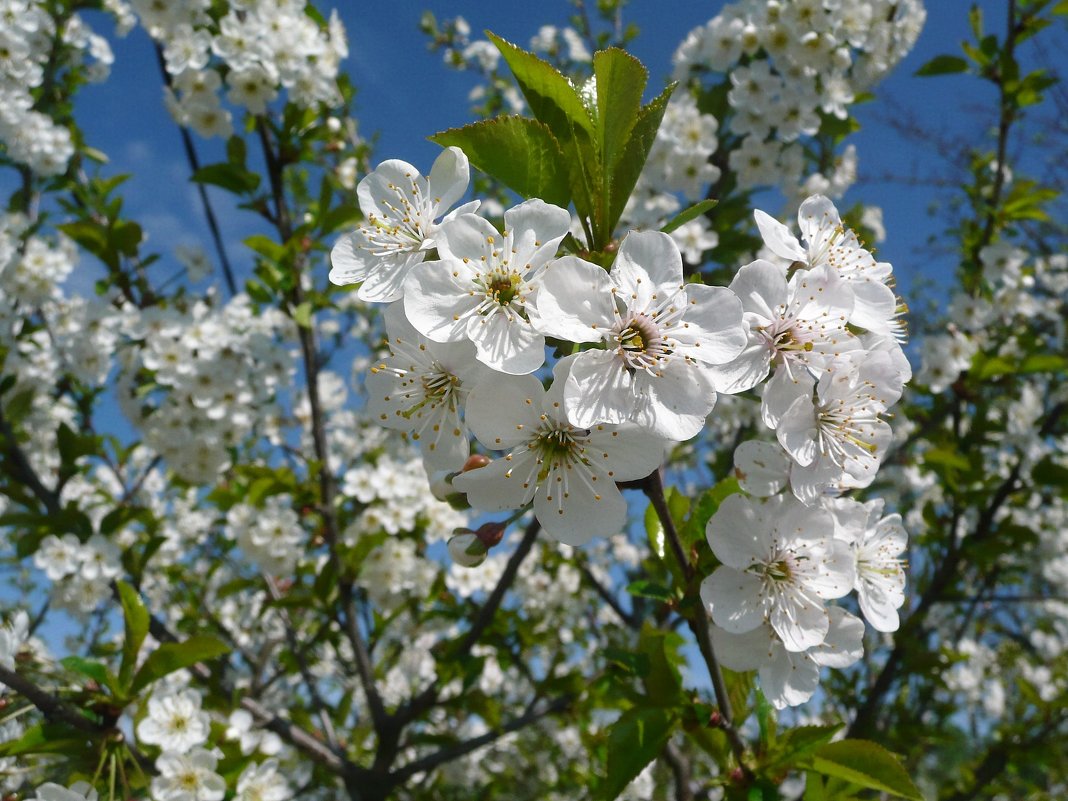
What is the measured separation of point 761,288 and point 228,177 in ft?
9.44

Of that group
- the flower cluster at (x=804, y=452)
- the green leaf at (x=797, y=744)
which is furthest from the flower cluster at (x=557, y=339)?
the green leaf at (x=797, y=744)

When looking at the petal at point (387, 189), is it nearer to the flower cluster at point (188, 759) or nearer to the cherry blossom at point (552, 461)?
the cherry blossom at point (552, 461)

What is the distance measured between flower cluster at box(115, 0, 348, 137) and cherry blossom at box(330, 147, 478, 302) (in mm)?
2338

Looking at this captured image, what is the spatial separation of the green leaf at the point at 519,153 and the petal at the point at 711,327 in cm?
32

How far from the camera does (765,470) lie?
131 centimetres

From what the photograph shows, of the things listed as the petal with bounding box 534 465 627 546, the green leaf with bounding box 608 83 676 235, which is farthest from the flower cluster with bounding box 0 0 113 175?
the petal with bounding box 534 465 627 546

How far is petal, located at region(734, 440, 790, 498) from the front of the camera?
1293 mm

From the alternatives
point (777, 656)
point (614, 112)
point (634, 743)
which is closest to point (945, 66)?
point (614, 112)

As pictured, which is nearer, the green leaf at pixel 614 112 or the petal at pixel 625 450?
the petal at pixel 625 450

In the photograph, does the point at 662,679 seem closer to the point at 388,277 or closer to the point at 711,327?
the point at 711,327

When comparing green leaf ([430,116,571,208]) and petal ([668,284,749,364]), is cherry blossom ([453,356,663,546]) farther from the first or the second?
green leaf ([430,116,571,208])

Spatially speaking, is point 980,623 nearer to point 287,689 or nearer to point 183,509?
point 287,689

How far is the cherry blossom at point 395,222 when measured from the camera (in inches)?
51.0

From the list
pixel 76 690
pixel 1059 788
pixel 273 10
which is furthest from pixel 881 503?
pixel 1059 788
